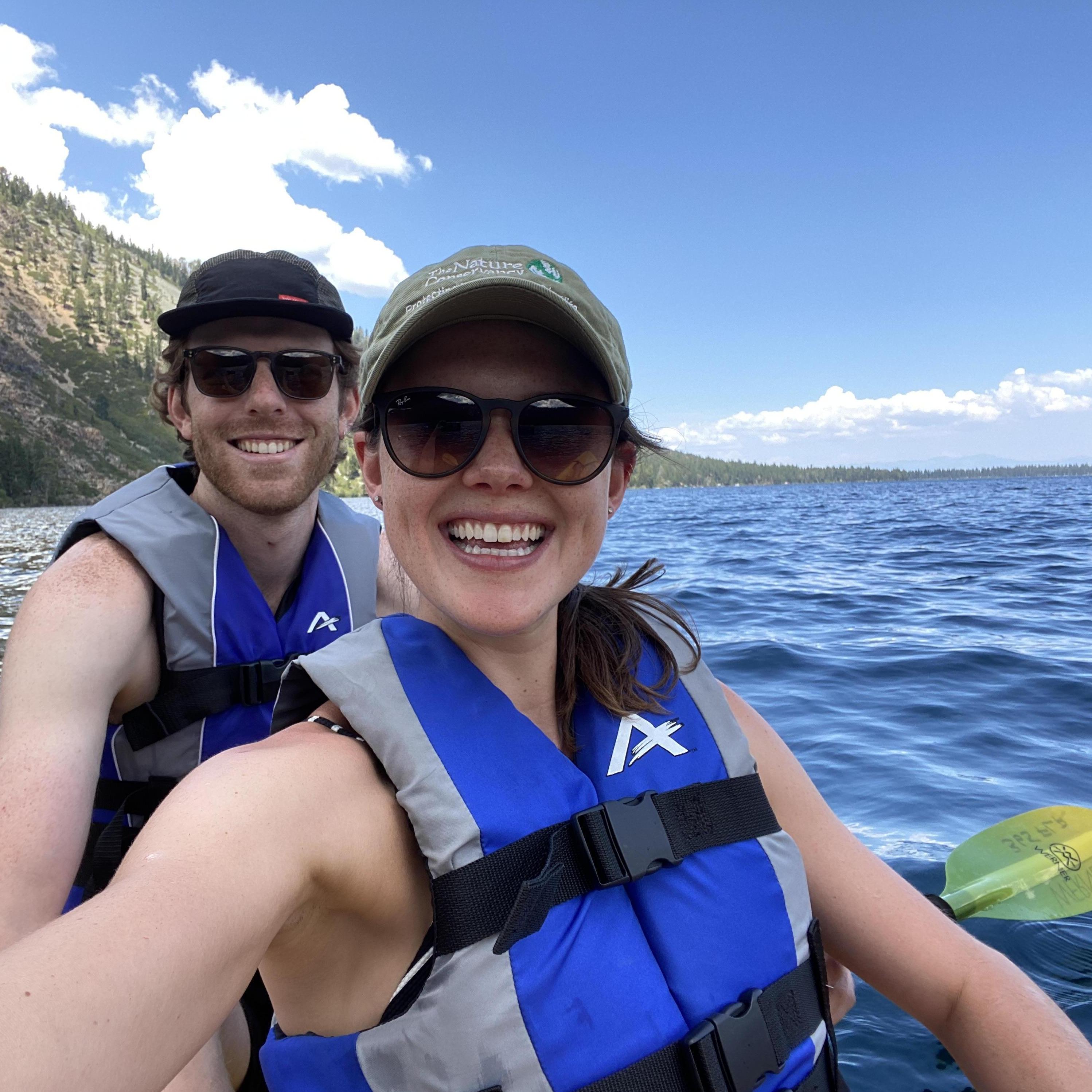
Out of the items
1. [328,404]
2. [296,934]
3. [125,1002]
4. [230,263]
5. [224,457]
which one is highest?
[230,263]

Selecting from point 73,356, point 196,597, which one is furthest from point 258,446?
point 73,356

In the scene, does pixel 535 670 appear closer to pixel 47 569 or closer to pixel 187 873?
pixel 187 873

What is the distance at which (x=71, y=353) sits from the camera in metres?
116

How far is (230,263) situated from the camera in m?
3.13

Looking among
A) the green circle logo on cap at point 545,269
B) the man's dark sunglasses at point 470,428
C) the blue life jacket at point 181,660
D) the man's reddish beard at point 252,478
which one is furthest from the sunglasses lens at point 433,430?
the man's reddish beard at point 252,478

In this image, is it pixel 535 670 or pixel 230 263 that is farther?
pixel 230 263

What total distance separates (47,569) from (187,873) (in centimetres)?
207

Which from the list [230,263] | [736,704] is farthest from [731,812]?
[230,263]

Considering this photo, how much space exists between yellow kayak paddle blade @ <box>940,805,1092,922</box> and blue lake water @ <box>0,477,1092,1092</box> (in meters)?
0.19

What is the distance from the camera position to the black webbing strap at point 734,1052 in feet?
4.63

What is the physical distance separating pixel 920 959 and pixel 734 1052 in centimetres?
70

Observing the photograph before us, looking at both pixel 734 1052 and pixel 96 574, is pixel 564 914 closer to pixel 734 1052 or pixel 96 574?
pixel 734 1052

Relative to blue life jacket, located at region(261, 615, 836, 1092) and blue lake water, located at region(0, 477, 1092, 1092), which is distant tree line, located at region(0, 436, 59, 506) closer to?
blue lake water, located at region(0, 477, 1092, 1092)

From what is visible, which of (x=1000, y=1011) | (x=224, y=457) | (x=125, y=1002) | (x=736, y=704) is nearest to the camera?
(x=125, y=1002)
